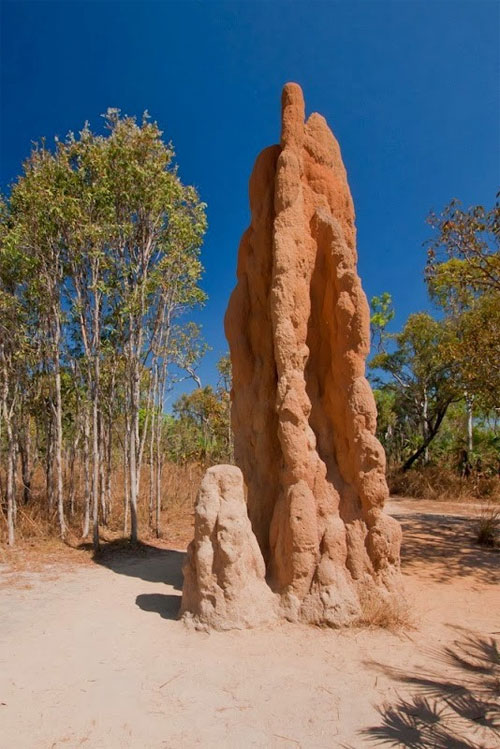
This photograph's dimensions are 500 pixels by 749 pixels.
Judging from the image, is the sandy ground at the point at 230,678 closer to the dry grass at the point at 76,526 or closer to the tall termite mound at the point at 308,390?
the tall termite mound at the point at 308,390

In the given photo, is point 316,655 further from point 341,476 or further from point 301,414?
point 301,414

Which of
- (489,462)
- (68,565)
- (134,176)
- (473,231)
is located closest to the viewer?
(68,565)

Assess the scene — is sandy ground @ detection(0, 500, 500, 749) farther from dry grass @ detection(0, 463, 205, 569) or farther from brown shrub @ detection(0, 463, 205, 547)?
brown shrub @ detection(0, 463, 205, 547)

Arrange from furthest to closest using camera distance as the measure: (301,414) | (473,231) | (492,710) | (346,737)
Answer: (473,231) < (301,414) < (492,710) < (346,737)

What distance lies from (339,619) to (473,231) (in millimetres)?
6491

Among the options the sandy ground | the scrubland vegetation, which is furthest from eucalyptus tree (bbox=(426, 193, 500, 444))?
the sandy ground

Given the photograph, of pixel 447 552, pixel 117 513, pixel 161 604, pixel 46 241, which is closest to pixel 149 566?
pixel 161 604

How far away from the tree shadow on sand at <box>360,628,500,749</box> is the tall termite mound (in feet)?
3.07

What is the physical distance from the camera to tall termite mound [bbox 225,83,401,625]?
4.80 m

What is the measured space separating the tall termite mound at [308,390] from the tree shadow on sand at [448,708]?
93 centimetres

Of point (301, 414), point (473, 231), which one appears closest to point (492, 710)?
point (301, 414)

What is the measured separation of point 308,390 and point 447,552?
4.36m

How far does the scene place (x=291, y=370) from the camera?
517 centimetres

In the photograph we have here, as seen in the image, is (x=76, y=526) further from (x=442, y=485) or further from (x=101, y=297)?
(x=442, y=485)
